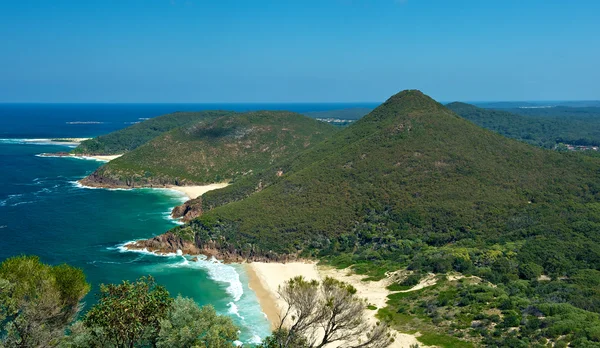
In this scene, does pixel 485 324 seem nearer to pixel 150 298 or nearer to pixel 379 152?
pixel 150 298

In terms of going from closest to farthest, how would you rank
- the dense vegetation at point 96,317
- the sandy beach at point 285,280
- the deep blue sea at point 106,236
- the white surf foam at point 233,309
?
1. the dense vegetation at point 96,317
2. the white surf foam at point 233,309
3. the sandy beach at point 285,280
4. the deep blue sea at point 106,236

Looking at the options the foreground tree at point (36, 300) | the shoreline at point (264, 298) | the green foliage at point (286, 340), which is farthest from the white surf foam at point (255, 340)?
the foreground tree at point (36, 300)

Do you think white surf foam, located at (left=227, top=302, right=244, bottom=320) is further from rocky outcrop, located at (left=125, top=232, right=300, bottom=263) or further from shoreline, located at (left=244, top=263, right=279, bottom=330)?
rocky outcrop, located at (left=125, top=232, right=300, bottom=263)

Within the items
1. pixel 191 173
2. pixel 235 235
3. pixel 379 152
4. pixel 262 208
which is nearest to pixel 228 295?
pixel 235 235

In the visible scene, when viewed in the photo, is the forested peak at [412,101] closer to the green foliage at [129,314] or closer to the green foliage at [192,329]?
the green foliage at [192,329]

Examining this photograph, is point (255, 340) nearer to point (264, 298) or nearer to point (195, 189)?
point (264, 298)
